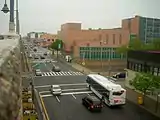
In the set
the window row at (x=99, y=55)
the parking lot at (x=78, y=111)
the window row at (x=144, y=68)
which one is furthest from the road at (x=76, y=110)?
the window row at (x=99, y=55)

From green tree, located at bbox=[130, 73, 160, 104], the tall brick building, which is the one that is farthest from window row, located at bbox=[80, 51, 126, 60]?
green tree, located at bbox=[130, 73, 160, 104]

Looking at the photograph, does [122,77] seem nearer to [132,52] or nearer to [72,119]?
[132,52]

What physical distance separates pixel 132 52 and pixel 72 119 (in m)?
10.1

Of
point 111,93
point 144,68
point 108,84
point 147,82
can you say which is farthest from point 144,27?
point 147,82

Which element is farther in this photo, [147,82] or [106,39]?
[106,39]

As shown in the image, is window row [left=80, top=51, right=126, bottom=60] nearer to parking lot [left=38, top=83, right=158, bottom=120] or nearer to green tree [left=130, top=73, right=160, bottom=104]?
parking lot [left=38, top=83, right=158, bottom=120]

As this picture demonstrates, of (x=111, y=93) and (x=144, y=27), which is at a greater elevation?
(x=144, y=27)

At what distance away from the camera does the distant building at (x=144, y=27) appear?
202 feet

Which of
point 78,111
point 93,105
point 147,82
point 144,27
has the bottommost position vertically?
point 78,111

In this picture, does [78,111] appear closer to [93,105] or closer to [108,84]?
[93,105]

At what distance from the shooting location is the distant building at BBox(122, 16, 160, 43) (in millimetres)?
61688

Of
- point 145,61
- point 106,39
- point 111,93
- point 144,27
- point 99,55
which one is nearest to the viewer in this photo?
point 111,93

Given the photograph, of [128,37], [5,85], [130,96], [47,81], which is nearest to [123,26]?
[128,37]

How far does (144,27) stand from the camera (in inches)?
2454
